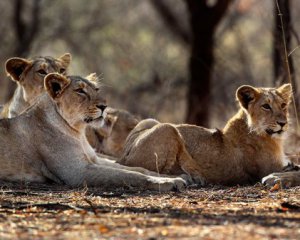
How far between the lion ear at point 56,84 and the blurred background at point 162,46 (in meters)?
3.53

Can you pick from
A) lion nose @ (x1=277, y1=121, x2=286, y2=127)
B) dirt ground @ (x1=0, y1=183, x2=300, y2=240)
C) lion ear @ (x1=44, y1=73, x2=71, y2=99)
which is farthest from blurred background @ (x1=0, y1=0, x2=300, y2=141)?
dirt ground @ (x1=0, y1=183, x2=300, y2=240)

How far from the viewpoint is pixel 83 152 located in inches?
302

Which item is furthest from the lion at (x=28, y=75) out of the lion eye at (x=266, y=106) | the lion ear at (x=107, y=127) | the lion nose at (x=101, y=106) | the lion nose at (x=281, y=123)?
the lion nose at (x=281, y=123)

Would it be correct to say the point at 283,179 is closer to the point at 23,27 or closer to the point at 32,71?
the point at 32,71

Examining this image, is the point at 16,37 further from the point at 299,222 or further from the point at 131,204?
the point at 299,222

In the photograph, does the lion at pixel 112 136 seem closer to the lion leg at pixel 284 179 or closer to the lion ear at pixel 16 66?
the lion ear at pixel 16 66

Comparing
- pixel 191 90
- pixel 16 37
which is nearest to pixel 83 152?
pixel 191 90

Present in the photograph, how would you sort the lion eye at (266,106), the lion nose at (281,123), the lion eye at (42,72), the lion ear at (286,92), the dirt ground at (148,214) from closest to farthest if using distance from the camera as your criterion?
1. the dirt ground at (148,214)
2. the lion nose at (281,123)
3. the lion eye at (266,106)
4. the lion ear at (286,92)
5. the lion eye at (42,72)

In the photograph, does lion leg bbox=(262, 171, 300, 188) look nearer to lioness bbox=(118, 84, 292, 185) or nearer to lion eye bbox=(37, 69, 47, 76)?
lioness bbox=(118, 84, 292, 185)

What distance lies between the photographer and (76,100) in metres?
7.80

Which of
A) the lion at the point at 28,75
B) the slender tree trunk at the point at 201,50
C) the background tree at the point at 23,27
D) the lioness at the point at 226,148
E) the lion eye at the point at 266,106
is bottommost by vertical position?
the lioness at the point at 226,148

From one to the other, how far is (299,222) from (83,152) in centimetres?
316

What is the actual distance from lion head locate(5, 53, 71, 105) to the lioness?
200 cm

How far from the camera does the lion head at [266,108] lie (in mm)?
7828
